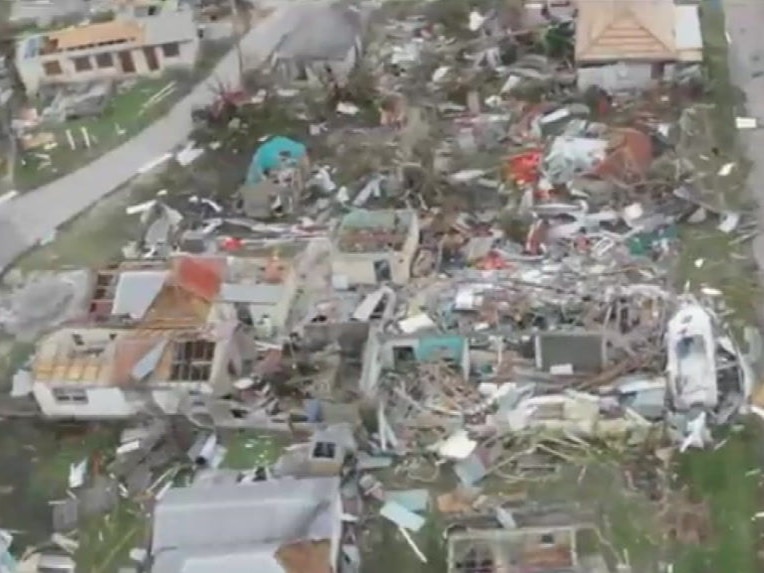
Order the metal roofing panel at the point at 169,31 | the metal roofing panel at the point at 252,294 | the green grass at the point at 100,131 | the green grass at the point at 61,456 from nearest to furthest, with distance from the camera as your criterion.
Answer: the green grass at the point at 61,456 → the metal roofing panel at the point at 252,294 → the green grass at the point at 100,131 → the metal roofing panel at the point at 169,31

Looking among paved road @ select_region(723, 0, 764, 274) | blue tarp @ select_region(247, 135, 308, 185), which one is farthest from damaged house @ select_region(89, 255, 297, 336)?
paved road @ select_region(723, 0, 764, 274)

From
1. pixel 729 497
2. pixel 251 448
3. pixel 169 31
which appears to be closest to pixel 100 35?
pixel 169 31

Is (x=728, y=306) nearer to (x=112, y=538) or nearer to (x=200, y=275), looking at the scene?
(x=200, y=275)

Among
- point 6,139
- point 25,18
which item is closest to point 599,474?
point 6,139

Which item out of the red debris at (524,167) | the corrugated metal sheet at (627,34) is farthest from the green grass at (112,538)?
the corrugated metal sheet at (627,34)

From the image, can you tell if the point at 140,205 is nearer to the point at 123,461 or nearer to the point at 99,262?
the point at 99,262

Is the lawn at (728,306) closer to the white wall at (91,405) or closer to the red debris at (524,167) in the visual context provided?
the red debris at (524,167)

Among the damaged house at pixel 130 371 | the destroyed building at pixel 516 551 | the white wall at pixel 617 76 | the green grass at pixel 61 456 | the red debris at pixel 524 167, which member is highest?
the white wall at pixel 617 76
